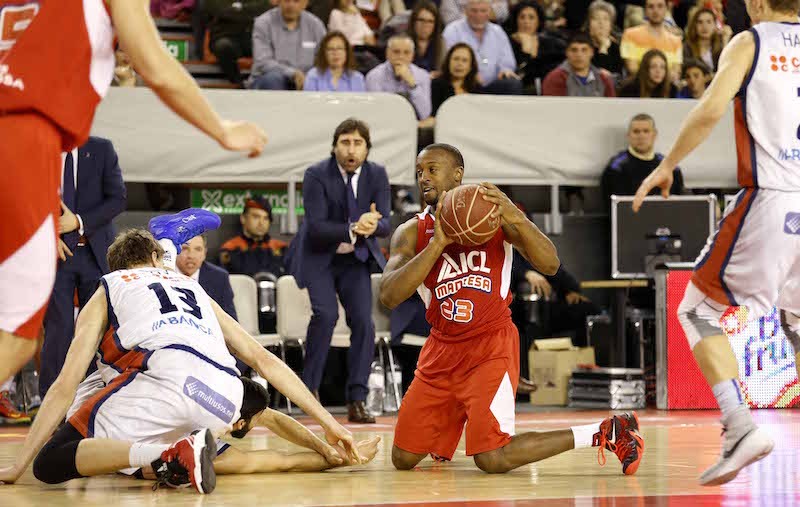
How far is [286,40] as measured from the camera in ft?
36.1

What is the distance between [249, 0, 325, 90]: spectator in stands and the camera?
1082 centimetres

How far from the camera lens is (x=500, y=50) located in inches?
460

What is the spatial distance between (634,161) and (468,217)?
547 cm

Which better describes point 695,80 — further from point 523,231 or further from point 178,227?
point 178,227

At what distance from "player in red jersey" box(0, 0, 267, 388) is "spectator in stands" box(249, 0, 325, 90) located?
744 cm

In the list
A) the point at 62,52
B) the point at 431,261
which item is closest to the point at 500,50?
the point at 431,261

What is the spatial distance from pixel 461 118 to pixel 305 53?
5.79ft

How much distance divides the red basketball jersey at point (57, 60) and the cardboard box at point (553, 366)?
6.92m

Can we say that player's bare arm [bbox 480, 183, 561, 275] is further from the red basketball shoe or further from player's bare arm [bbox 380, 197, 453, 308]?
the red basketball shoe

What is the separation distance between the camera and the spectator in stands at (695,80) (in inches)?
453

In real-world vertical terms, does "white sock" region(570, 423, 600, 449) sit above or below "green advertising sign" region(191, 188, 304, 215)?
below

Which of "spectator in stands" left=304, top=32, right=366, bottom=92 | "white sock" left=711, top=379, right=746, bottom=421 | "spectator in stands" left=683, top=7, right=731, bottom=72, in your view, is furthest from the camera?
"spectator in stands" left=683, top=7, right=731, bottom=72

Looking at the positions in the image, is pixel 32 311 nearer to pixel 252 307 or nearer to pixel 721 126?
pixel 252 307

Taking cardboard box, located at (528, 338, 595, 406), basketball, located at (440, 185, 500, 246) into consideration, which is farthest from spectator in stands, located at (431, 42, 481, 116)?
basketball, located at (440, 185, 500, 246)
